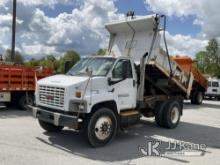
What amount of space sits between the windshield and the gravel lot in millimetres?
1853

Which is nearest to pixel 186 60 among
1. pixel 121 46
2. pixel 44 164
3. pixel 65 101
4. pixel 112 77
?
pixel 121 46

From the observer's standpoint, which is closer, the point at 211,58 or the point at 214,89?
the point at 214,89

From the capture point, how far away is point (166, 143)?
9328 millimetres

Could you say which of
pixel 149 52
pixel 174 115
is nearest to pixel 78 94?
pixel 149 52

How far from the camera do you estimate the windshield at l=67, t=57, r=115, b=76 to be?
360 inches

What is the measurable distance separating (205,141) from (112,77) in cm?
332

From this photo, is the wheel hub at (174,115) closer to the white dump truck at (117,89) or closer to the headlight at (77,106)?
the white dump truck at (117,89)

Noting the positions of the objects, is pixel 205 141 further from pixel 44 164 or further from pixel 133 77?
pixel 44 164

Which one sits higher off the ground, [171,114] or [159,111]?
[159,111]

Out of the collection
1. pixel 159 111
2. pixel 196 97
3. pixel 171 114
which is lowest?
pixel 171 114

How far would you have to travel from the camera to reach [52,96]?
28.5 ft

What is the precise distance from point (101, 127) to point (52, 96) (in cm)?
148

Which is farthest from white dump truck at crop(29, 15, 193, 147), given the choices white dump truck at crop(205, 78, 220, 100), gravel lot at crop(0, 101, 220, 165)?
white dump truck at crop(205, 78, 220, 100)

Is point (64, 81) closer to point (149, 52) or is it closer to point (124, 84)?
point (124, 84)
